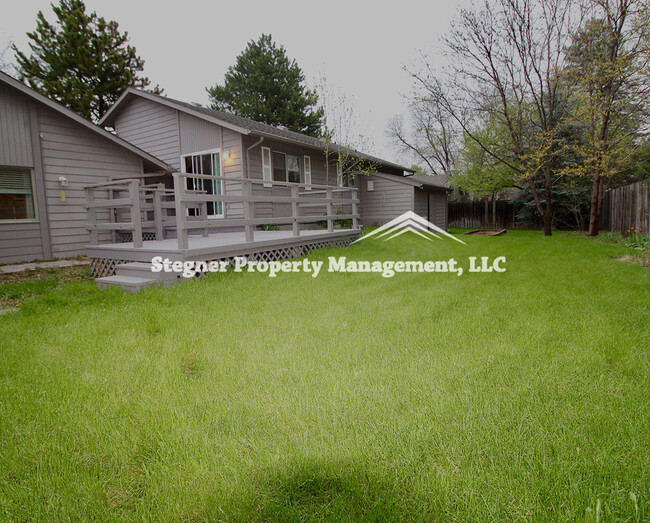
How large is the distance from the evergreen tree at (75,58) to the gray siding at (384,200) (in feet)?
45.5

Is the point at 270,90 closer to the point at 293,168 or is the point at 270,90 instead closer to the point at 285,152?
the point at 293,168

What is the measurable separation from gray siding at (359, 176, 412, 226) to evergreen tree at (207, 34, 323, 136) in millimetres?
10850

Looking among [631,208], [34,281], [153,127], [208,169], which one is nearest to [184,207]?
[34,281]

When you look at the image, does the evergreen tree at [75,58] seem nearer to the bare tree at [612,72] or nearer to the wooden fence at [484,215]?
the bare tree at [612,72]

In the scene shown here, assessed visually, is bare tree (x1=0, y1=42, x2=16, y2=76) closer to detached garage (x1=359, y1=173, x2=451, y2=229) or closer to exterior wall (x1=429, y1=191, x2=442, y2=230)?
detached garage (x1=359, y1=173, x2=451, y2=229)

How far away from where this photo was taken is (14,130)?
26.1ft

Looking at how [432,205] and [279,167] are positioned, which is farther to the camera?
[432,205]

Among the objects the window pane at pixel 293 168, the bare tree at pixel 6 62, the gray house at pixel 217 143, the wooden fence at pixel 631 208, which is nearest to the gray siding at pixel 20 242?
the gray house at pixel 217 143

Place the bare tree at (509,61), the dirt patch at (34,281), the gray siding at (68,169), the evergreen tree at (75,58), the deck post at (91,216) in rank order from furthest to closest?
the evergreen tree at (75,58), the bare tree at (509,61), the gray siding at (68,169), the deck post at (91,216), the dirt patch at (34,281)

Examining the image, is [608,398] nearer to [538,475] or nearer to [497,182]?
[538,475]

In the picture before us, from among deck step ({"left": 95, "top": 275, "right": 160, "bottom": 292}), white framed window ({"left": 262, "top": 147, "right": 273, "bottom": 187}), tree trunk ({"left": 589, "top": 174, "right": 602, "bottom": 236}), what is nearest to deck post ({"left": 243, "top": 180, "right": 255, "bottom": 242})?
deck step ({"left": 95, "top": 275, "right": 160, "bottom": 292})

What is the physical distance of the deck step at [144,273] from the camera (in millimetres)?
5230

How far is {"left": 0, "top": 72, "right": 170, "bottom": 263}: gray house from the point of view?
7867mm

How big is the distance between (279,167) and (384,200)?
6762 mm
